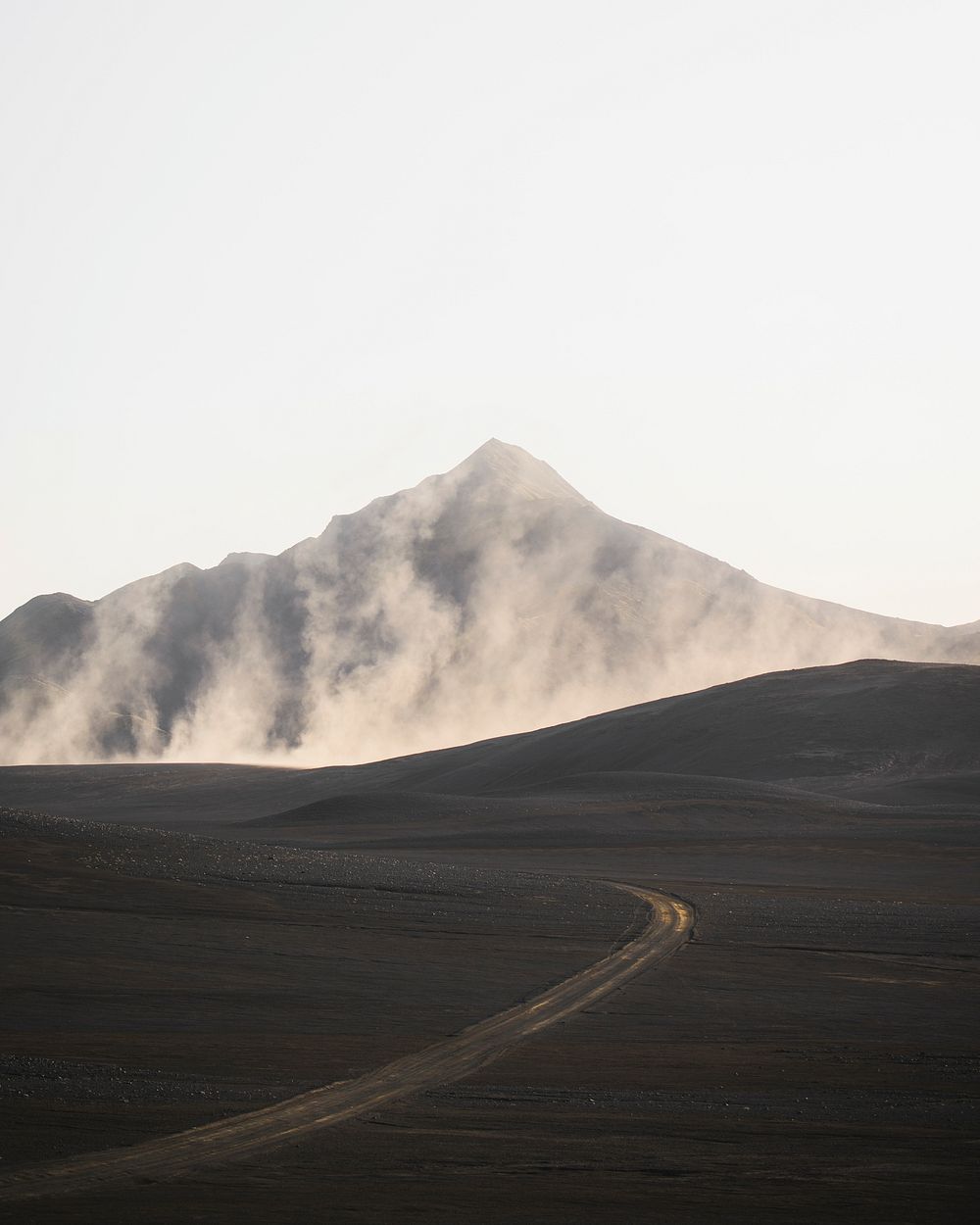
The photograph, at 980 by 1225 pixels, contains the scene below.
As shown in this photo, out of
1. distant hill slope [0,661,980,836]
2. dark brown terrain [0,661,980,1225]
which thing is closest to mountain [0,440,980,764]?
distant hill slope [0,661,980,836]

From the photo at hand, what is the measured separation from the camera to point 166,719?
153m

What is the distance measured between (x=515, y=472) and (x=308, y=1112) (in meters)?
177

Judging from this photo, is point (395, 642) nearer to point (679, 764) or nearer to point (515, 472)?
point (515, 472)

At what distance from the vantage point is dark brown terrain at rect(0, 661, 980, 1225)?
8.04 metres

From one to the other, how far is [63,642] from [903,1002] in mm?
153428

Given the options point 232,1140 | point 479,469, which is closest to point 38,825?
point 232,1140

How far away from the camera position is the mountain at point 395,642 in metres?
149

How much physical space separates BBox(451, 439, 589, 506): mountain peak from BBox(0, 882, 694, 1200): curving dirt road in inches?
6395

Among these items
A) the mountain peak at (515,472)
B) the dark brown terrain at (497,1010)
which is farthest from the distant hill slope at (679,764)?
the mountain peak at (515,472)

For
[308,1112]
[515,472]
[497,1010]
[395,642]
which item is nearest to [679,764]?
[395,642]

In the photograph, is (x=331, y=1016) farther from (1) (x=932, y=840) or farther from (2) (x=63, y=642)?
(2) (x=63, y=642)

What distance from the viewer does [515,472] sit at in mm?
184625

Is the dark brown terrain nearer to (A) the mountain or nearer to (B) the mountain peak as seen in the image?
(A) the mountain

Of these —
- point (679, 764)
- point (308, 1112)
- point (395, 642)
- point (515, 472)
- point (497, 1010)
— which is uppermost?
point (515, 472)
